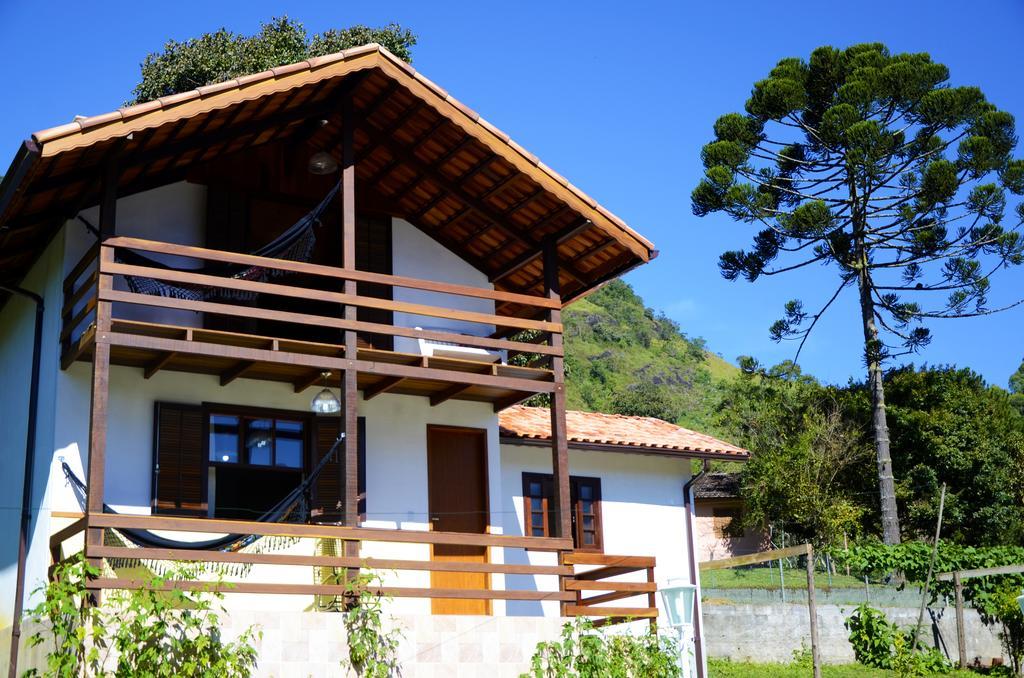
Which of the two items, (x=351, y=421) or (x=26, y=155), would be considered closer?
(x=26, y=155)

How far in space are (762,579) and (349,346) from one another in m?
18.7

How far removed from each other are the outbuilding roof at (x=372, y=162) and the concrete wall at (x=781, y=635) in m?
7.15

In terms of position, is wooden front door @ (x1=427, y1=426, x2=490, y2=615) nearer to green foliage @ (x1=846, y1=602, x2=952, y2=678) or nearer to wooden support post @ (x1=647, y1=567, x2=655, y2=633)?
wooden support post @ (x1=647, y1=567, x2=655, y2=633)

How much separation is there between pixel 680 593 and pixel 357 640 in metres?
4.75

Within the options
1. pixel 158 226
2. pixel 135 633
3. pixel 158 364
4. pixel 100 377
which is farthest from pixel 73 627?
pixel 158 226

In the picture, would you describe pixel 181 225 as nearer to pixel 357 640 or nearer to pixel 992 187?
pixel 357 640

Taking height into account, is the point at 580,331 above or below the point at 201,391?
above

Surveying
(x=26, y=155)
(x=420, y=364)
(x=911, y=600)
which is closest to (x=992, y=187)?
(x=911, y=600)

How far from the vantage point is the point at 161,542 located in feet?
35.9

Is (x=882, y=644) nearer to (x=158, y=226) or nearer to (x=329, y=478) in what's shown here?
(x=329, y=478)

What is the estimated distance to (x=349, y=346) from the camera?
12.4 metres

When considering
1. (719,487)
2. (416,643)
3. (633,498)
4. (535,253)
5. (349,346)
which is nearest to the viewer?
(416,643)

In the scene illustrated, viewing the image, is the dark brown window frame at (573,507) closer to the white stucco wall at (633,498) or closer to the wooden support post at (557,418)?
the white stucco wall at (633,498)

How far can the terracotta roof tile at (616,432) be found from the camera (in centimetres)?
1644
